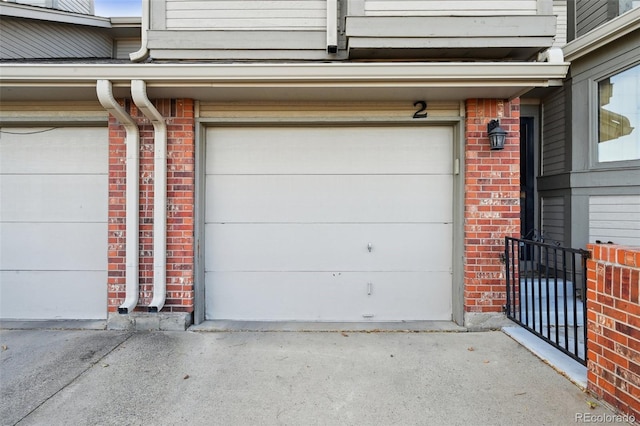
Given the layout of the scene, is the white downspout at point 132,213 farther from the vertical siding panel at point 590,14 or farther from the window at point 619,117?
the vertical siding panel at point 590,14

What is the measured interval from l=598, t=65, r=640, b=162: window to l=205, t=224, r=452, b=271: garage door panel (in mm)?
2683

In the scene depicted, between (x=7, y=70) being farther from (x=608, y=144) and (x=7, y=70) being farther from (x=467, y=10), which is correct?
(x=608, y=144)

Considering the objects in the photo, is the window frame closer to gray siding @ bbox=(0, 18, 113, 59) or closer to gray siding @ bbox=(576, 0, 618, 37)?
gray siding @ bbox=(576, 0, 618, 37)

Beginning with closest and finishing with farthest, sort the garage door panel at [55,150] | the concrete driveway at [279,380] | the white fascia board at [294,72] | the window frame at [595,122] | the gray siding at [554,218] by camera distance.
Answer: the concrete driveway at [279,380] < the white fascia board at [294,72] < the garage door panel at [55,150] < the window frame at [595,122] < the gray siding at [554,218]

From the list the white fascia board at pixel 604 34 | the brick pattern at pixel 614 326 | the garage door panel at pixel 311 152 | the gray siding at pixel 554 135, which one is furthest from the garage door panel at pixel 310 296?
the white fascia board at pixel 604 34

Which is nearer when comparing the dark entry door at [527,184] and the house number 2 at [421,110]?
the house number 2 at [421,110]

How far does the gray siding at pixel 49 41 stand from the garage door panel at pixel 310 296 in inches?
184

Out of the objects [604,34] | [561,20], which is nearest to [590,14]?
[561,20]

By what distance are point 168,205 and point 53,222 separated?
1.35 meters

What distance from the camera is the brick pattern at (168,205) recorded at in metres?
3.34

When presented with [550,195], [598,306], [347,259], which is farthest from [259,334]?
[550,195]

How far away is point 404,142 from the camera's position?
3.54 meters

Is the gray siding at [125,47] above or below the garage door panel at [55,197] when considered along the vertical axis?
above

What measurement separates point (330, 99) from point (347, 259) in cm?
169
